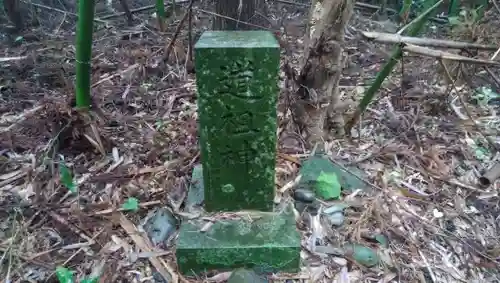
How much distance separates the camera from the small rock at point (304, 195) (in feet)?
8.88

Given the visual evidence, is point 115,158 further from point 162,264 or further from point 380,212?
point 380,212

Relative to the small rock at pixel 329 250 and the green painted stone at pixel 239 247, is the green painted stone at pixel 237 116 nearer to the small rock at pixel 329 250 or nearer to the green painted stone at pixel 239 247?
the green painted stone at pixel 239 247

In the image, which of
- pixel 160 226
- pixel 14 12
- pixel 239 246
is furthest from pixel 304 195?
pixel 14 12

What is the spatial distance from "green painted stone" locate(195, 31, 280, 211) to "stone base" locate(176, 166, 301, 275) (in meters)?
0.15

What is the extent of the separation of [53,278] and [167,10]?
4899 mm

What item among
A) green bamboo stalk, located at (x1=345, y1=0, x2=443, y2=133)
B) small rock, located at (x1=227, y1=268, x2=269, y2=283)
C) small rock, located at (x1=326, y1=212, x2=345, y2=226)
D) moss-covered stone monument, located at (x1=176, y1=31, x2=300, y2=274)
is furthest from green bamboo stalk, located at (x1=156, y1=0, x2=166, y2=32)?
small rock, located at (x1=227, y1=268, x2=269, y2=283)

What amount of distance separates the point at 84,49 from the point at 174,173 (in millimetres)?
1218

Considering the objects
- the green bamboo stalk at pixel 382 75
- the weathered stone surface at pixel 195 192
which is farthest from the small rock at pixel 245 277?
the green bamboo stalk at pixel 382 75

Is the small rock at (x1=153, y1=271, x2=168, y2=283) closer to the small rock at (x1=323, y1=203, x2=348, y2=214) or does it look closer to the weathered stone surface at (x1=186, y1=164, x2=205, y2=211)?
the weathered stone surface at (x1=186, y1=164, x2=205, y2=211)

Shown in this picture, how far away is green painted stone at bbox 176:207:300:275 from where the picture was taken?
2.24 m

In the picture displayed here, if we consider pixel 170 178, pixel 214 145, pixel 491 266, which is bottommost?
pixel 491 266

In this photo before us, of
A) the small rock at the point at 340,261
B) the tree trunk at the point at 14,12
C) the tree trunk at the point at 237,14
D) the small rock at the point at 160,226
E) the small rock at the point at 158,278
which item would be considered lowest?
the small rock at the point at 158,278

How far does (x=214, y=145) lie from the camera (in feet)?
7.29

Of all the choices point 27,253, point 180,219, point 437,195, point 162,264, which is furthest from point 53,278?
point 437,195
